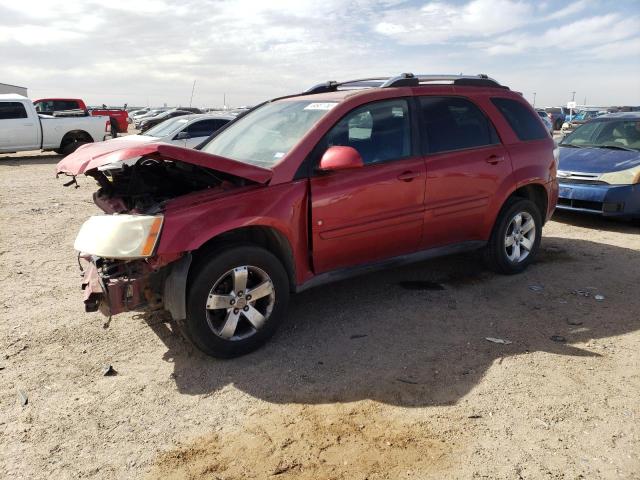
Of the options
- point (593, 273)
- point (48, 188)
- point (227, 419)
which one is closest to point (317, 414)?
point (227, 419)

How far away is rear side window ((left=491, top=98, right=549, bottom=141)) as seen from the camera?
517 cm

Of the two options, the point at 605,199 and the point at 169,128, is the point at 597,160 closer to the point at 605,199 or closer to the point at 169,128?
the point at 605,199

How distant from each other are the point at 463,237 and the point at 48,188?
31.7 feet

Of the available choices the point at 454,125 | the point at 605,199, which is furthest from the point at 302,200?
the point at 605,199

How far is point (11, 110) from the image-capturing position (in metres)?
16.3

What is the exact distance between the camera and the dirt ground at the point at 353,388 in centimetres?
267

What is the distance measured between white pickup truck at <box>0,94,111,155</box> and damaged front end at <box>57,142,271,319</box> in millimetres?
15034

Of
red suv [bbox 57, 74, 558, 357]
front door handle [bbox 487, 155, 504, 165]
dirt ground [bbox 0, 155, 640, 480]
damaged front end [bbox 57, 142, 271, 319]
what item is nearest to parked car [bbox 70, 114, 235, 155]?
dirt ground [bbox 0, 155, 640, 480]

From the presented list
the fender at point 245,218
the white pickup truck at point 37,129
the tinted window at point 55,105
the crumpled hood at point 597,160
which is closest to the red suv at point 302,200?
the fender at point 245,218

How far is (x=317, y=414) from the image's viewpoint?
307 centimetres

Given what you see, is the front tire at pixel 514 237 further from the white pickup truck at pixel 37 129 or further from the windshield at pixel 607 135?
the white pickup truck at pixel 37 129

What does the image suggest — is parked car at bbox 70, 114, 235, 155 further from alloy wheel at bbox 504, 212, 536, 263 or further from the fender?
the fender

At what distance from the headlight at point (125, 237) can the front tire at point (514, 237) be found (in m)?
3.31

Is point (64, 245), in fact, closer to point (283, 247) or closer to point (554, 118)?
point (283, 247)
